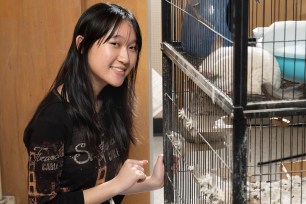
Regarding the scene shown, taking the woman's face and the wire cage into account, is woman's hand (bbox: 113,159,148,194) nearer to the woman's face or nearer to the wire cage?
the wire cage

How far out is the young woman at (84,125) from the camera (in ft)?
4.75

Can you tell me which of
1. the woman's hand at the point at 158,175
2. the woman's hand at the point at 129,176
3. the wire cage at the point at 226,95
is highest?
the wire cage at the point at 226,95

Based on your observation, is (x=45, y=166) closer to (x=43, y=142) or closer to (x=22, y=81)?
(x=43, y=142)

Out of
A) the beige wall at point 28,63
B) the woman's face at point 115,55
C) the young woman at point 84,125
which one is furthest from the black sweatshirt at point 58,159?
the beige wall at point 28,63

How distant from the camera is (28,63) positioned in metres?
2.35

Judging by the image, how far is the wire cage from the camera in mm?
908

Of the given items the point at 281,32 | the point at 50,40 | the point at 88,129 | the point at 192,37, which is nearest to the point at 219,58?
the point at 281,32

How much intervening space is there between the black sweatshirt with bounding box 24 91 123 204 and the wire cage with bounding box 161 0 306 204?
232 millimetres

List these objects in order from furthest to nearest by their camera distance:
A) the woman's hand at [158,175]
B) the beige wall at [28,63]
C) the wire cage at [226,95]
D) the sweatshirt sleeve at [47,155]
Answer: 1. the beige wall at [28,63]
2. the woman's hand at [158,175]
3. the sweatshirt sleeve at [47,155]
4. the wire cage at [226,95]

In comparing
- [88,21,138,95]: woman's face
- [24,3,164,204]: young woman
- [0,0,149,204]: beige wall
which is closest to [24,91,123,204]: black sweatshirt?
[24,3,164,204]: young woman

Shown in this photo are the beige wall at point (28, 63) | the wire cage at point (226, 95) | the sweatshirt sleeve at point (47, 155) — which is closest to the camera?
the wire cage at point (226, 95)

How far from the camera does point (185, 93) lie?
145 cm

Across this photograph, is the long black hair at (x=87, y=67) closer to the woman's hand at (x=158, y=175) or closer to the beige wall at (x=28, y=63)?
the woman's hand at (x=158, y=175)

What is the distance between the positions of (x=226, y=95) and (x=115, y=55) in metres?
0.56
